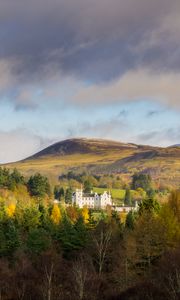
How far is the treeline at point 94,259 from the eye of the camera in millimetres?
40125

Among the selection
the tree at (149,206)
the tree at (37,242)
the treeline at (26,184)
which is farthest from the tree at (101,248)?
the treeline at (26,184)

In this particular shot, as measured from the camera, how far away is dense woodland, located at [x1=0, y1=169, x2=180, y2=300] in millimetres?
40156

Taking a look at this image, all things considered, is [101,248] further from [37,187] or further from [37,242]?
[37,187]

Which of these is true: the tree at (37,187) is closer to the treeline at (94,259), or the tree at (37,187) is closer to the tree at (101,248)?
the treeline at (94,259)

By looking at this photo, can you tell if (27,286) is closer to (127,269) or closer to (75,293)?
(75,293)

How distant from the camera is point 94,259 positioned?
189ft

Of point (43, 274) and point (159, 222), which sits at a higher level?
point (159, 222)

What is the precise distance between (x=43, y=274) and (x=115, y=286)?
6618 mm

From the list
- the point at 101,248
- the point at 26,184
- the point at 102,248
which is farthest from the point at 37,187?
the point at 102,248

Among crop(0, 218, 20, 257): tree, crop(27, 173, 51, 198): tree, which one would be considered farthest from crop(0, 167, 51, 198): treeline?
crop(0, 218, 20, 257): tree

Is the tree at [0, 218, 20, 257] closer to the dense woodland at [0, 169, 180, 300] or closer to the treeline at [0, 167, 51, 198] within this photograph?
A: the dense woodland at [0, 169, 180, 300]

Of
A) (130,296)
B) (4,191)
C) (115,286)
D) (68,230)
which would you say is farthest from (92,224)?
(4,191)

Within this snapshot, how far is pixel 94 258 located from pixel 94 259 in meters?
1.10

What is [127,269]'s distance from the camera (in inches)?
1987
